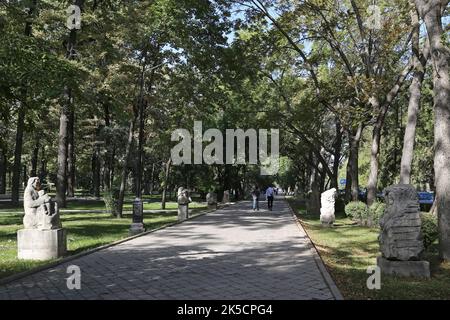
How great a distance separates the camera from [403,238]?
28.4ft

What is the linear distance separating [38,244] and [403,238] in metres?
7.45

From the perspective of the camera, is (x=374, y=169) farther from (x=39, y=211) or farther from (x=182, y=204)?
(x=39, y=211)

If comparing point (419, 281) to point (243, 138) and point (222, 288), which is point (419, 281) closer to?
point (222, 288)

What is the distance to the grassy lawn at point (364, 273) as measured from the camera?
292 inches

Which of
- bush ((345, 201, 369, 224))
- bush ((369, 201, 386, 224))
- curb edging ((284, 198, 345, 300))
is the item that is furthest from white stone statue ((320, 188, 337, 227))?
curb edging ((284, 198, 345, 300))

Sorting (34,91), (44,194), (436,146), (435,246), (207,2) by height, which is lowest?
(435,246)

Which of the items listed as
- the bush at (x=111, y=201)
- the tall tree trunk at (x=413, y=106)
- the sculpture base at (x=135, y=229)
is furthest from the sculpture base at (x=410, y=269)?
the bush at (x=111, y=201)

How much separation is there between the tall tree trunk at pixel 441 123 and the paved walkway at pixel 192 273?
9.27 ft

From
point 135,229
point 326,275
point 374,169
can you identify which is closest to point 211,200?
point 374,169

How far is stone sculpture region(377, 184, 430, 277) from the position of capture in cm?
862

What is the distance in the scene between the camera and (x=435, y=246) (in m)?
13.2
